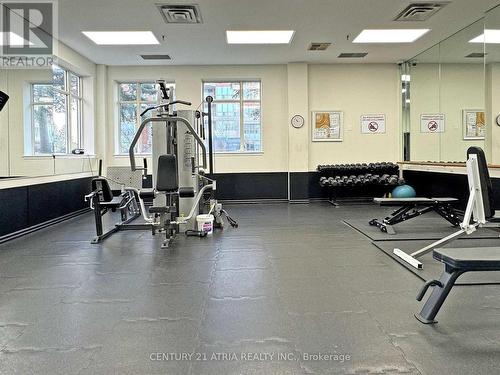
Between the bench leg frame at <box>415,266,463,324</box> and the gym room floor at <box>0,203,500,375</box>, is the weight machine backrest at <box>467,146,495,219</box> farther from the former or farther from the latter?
the bench leg frame at <box>415,266,463,324</box>

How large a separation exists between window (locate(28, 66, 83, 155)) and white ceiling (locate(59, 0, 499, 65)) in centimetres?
73

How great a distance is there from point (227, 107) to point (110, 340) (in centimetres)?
736

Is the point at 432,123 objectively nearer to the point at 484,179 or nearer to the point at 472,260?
the point at 484,179

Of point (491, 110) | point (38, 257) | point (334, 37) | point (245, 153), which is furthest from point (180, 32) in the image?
point (491, 110)

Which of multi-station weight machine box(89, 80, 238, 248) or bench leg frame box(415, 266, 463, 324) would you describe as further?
multi-station weight machine box(89, 80, 238, 248)

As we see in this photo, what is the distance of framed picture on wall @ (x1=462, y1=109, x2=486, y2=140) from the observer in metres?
6.83

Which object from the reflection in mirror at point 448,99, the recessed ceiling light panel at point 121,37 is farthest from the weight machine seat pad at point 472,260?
the recessed ceiling light panel at point 121,37

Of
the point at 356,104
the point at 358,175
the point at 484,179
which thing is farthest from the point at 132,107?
the point at 484,179

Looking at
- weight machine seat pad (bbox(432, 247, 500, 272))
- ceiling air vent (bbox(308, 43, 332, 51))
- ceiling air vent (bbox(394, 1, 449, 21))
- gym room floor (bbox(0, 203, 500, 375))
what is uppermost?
ceiling air vent (bbox(308, 43, 332, 51))

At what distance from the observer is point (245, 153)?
900 cm

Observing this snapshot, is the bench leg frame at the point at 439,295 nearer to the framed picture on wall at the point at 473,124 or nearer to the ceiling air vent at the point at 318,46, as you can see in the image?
the framed picture on wall at the point at 473,124

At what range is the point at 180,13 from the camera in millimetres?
5605

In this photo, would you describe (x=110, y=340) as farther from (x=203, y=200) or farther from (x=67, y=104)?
(x=67, y=104)

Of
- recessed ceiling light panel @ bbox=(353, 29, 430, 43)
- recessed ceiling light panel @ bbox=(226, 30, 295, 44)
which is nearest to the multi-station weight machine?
recessed ceiling light panel @ bbox=(226, 30, 295, 44)
